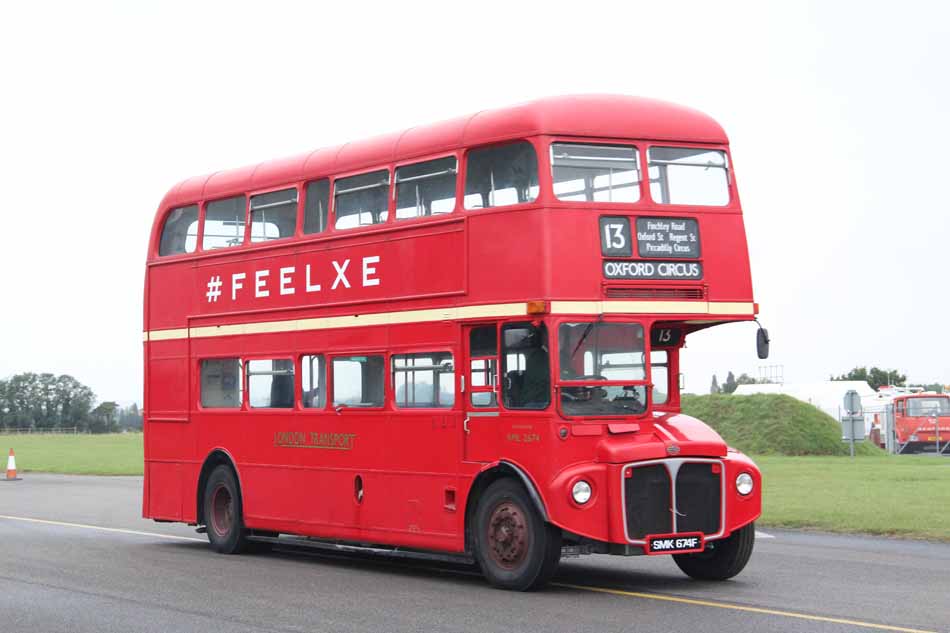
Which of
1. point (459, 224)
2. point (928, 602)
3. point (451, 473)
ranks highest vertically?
point (459, 224)

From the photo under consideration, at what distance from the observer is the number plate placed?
12.4m

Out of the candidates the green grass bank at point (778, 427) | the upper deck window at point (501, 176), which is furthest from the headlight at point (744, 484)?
the green grass bank at point (778, 427)

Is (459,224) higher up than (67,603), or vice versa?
(459,224)

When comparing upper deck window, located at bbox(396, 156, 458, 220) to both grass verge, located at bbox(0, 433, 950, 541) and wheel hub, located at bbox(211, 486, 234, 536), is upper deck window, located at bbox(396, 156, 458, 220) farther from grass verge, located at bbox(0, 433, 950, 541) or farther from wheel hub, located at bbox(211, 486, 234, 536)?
grass verge, located at bbox(0, 433, 950, 541)

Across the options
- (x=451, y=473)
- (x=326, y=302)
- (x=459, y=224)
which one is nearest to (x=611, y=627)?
(x=451, y=473)

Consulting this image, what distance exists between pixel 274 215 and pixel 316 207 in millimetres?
870

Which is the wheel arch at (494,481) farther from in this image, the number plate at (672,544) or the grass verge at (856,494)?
the grass verge at (856,494)

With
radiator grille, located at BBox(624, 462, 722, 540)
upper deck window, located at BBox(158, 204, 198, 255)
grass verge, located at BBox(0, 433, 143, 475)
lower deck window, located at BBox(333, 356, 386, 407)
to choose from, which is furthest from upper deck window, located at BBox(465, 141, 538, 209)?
grass verge, located at BBox(0, 433, 143, 475)

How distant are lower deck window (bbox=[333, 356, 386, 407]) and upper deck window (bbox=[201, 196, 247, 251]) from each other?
260cm

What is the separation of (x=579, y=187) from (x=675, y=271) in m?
1.16

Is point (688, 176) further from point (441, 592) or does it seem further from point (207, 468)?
point (207, 468)

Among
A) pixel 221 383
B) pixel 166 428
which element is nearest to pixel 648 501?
pixel 221 383

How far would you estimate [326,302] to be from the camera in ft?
51.8

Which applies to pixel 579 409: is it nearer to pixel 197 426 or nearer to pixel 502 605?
pixel 502 605
